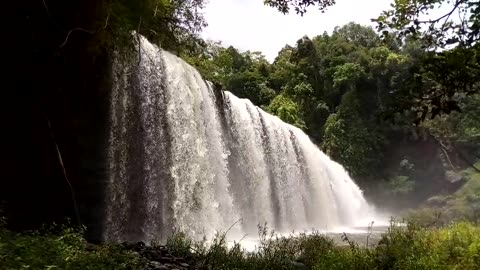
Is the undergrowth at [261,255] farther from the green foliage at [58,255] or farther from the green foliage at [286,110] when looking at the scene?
the green foliage at [286,110]

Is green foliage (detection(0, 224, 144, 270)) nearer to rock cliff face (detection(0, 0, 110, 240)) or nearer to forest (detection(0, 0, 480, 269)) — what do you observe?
forest (detection(0, 0, 480, 269))

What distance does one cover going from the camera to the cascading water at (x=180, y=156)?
460 inches

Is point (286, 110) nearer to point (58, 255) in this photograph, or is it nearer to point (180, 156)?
point (180, 156)

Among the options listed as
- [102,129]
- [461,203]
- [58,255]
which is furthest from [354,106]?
[58,255]

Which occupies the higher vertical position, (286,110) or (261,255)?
(286,110)

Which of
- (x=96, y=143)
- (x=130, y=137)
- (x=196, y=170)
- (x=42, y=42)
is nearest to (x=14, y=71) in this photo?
(x=42, y=42)

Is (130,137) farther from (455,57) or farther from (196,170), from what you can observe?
(455,57)

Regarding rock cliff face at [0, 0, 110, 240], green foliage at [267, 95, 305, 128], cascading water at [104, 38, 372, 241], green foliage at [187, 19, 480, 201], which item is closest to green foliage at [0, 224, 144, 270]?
rock cliff face at [0, 0, 110, 240]

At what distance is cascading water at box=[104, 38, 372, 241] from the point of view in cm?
1169

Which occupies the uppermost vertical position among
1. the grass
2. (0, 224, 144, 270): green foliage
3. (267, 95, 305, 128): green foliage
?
(267, 95, 305, 128): green foliage

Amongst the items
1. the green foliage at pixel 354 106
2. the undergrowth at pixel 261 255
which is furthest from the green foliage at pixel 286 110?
the undergrowth at pixel 261 255

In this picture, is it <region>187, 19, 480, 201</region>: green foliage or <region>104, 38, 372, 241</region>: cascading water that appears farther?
<region>187, 19, 480, 201</region>: green foliage

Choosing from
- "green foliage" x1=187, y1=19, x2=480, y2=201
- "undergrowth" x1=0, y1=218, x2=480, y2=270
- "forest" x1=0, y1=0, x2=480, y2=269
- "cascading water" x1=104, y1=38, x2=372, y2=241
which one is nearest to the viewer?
"forest" x1=0, y1=0, x2=480, y2=269

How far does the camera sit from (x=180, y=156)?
Result: 13.3 m
